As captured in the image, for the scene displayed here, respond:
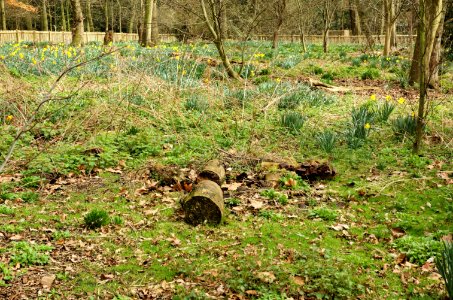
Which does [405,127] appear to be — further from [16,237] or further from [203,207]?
[16,237]

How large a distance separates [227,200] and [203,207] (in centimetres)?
56

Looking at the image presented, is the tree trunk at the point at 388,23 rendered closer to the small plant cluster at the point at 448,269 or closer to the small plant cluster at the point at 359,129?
the small plant cluster at the point at 359,129

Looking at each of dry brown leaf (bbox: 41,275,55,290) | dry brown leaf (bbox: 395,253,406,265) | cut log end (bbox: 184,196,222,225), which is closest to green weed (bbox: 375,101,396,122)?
dry brown leaf (bbox: 395,253,406,265)

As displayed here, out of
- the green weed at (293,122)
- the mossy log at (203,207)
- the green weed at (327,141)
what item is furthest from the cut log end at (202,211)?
the green weed at (293,122)

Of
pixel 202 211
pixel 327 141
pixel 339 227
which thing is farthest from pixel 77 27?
pixel 339 227

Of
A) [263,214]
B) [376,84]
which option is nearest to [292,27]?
[376,84]

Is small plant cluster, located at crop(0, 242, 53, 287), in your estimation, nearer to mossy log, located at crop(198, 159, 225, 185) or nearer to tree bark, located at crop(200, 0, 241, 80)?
mossy log, located at crop(198, 159, 225, 185)

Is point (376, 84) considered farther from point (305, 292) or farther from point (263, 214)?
point (305, 292)

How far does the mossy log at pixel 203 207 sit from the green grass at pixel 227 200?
0.12 meters

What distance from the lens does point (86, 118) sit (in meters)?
7.59

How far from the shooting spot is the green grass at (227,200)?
3936 millimetres

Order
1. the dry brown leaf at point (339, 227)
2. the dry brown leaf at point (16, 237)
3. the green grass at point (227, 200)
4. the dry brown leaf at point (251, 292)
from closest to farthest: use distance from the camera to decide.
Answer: the dry brown leaf at point (251, 292)
the green grass at point (227, 200)
the dry brown leaf at point (16, 237)
the dry brown leaf at point (339, 227)

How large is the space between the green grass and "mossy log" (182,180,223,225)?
0.12 meters

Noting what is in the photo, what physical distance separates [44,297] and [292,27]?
29.9m
